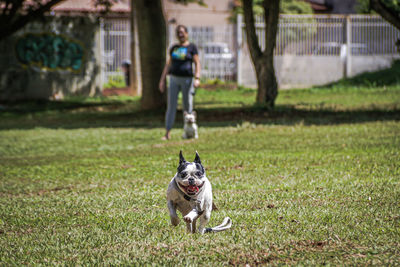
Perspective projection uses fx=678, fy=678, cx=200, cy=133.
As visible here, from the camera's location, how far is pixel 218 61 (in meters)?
30.3

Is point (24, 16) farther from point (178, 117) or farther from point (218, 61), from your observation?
point (218, 61)

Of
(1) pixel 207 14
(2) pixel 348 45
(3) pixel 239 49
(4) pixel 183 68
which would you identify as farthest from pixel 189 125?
(1) pixel 207 14

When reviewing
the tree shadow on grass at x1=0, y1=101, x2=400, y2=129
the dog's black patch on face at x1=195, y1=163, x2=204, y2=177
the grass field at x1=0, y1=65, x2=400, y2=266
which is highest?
the dog's black patch on face at x1=195, y1=163, x2=204, y2=177

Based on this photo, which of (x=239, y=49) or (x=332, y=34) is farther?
(x=332, y=34)

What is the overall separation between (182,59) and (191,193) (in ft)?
25.1

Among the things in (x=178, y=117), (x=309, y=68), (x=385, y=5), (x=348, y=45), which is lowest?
(x=178, y=117)

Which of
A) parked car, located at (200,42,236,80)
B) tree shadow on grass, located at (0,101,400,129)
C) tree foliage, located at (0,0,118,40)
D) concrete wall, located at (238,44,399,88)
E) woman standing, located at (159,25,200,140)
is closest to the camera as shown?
woman standing, located at (159,25,200,140)

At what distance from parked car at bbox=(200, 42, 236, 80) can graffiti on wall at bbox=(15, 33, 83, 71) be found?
18.0 ft

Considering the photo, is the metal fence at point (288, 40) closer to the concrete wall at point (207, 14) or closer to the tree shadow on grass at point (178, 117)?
the tree shadow on grass at point (178, 117)

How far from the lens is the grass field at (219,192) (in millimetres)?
4891

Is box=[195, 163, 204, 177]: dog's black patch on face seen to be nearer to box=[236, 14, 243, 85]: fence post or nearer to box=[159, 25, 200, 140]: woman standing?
box=[159, 25, 200, 140]: woman standing

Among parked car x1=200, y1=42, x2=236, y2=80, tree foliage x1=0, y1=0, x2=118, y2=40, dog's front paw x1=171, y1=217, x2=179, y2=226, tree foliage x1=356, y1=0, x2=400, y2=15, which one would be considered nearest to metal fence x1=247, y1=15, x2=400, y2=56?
parked car x1=200, y1=42, x2=236, y2=80

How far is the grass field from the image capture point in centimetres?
489

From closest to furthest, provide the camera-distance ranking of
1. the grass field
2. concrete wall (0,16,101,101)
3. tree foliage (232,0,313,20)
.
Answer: the grass field, concrete wall (0,16,101,101), tree foliage (232,0,313,20)
